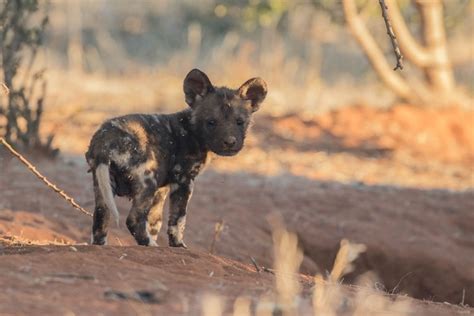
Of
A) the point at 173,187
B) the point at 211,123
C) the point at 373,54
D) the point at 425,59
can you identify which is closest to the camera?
the point at 173,187

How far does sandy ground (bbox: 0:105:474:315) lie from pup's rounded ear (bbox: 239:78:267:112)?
1153 millimetres

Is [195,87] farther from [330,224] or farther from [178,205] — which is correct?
[330,224]

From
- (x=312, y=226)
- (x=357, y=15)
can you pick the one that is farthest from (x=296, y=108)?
(x=312, y=226)

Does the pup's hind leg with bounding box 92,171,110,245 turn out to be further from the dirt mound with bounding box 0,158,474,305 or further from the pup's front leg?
the dirt mound with bounding box 0,158,474,305

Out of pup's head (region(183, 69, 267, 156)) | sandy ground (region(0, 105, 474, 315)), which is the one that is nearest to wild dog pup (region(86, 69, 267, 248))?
pup's head (region(183, 69, 267, 156))

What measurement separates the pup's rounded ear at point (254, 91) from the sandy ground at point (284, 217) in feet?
3.78

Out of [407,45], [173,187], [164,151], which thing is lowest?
[173,187]

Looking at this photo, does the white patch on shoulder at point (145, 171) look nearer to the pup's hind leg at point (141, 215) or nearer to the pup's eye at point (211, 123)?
the pup's hind leg at point (141, 215)

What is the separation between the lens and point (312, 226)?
9320 millimetres

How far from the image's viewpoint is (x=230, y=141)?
21.7ft

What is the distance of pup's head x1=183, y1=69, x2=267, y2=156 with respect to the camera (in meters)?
6.65

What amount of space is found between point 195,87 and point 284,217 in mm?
2924

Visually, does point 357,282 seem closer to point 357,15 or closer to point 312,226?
point 312,226

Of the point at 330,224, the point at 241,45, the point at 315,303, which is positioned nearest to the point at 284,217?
the point at 330,224
